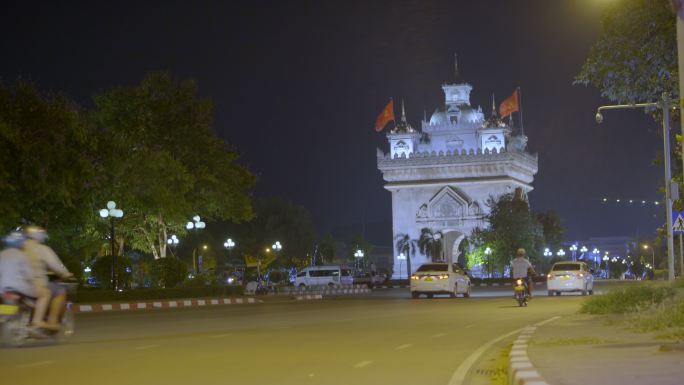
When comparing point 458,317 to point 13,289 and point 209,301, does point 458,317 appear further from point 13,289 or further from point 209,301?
point 209,301

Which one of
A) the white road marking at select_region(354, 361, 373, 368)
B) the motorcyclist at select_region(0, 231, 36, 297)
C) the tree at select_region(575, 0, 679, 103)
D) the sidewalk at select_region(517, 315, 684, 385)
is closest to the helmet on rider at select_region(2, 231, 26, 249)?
the motorcyclist at select_region(0, 231, 36, 297)

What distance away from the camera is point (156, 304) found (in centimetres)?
3756

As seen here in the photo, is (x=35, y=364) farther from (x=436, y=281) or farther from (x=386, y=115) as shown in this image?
(x=386, y=115)

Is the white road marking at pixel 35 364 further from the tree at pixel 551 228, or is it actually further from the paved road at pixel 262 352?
the tree at pixel 551 228

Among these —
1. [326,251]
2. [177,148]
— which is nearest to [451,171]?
[326,251]

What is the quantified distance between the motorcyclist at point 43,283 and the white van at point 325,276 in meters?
49.8

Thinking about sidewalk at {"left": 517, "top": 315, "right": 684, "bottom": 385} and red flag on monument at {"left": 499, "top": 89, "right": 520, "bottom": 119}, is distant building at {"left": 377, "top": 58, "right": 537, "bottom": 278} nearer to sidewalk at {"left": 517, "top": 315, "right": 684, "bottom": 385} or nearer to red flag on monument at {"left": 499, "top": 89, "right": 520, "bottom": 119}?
red flag on monument at {"left": 499, "top": 89, "right": 520, "bottom": 119}

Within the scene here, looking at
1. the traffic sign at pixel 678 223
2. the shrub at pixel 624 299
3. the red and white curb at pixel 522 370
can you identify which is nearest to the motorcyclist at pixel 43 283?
the red and white curb at pixel 522 370

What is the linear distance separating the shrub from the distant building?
264 ft

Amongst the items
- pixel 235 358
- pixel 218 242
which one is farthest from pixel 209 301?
pixel 218 242

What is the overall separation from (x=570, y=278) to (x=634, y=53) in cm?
2448

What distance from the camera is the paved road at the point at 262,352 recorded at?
1133 centimetres

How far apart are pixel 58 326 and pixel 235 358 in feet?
12.6

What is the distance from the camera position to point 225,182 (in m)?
50.7
